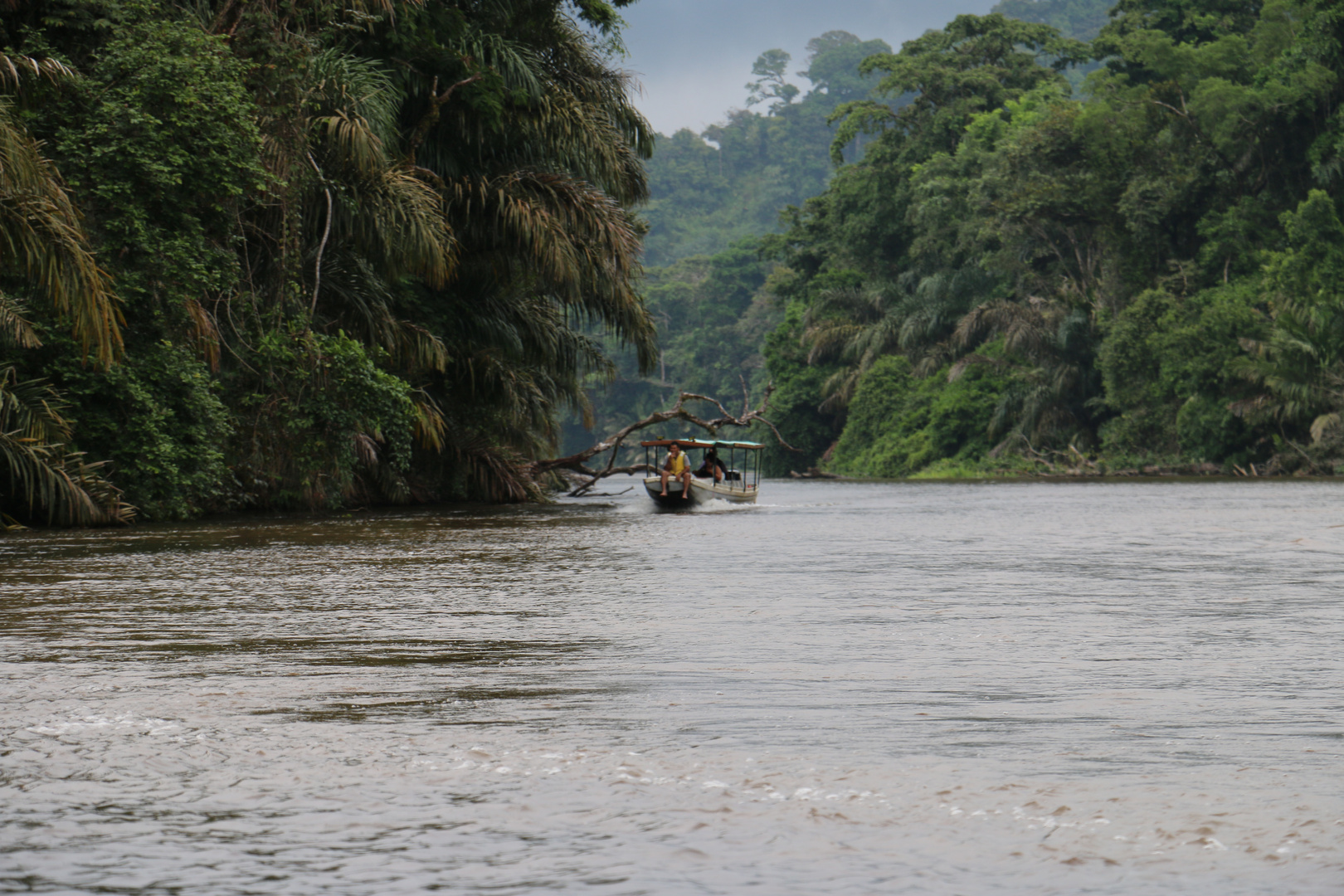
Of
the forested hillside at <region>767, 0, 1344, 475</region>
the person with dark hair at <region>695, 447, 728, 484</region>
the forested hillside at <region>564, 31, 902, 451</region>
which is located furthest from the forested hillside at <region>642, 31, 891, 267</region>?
the person with dark hair at <region>695, 447, 728, 484</region>

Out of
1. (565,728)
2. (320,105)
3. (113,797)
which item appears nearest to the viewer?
(113,797)

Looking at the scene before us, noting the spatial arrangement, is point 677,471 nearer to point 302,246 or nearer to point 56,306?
point 302,246

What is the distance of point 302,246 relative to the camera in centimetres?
2178

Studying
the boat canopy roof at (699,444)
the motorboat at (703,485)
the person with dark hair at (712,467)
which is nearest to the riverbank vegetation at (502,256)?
the boat canopy roof at (699,444)

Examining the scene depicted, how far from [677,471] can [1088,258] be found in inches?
1207

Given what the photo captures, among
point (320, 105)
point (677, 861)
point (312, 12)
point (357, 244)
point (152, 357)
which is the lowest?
point (677, 861)

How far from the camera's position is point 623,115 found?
27.1 m

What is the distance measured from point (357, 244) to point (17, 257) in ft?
26.1

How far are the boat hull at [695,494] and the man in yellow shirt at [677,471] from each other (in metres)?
0.08

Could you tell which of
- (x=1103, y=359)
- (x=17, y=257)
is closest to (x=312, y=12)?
(x=17, y=257)

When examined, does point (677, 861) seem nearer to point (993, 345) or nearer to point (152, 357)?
point (152, 357)

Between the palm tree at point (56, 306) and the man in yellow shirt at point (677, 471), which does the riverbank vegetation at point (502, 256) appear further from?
the man in yellow shirt at point (677, 471)

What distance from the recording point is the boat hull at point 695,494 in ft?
95.3

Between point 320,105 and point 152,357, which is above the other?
point 320,105
